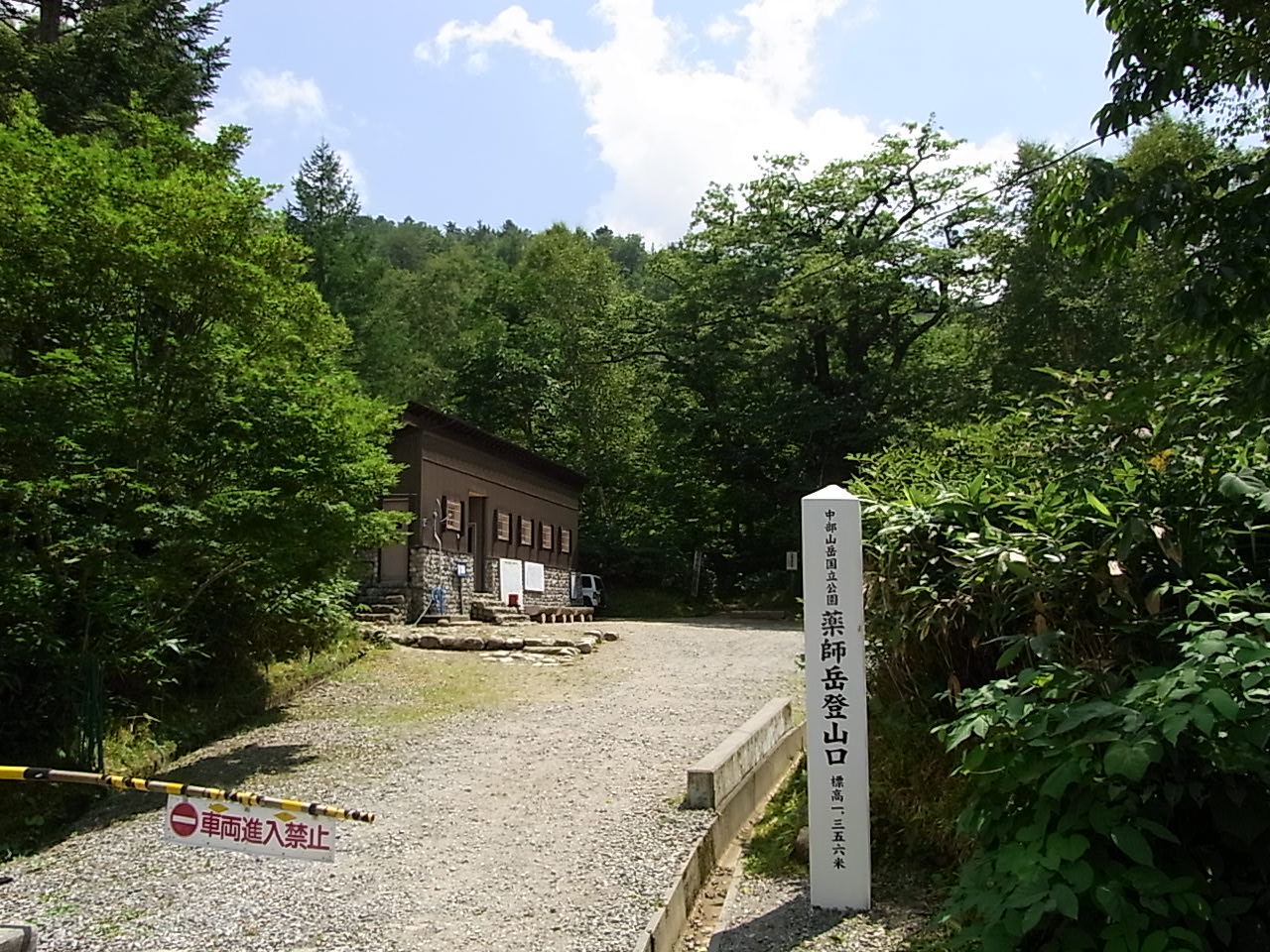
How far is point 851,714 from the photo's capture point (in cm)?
496

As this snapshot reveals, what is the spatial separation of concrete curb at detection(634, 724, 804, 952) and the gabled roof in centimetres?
1029

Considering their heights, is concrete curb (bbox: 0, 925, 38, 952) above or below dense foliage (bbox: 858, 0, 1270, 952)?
below

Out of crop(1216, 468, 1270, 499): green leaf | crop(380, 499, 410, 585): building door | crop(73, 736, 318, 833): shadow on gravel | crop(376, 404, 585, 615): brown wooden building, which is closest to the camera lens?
crop(1216, 468, 1270, 499): green leaf

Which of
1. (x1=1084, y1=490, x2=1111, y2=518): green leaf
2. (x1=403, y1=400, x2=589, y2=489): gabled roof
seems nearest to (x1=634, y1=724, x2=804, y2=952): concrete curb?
(x1=1084, y1=490, x2=1111, y2=518): green leaf

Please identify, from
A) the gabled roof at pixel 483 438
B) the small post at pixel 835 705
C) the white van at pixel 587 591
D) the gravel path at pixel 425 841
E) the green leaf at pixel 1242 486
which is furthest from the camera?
the white van at pixel 587 591

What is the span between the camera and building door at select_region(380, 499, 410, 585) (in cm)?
1944

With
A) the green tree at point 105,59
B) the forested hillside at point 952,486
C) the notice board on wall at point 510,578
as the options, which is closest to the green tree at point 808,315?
the forested hillside at point 952,486

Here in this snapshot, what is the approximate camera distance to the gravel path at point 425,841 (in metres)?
5.19

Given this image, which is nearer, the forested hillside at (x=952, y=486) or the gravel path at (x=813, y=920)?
the forested hillside at (x=952, y=486)

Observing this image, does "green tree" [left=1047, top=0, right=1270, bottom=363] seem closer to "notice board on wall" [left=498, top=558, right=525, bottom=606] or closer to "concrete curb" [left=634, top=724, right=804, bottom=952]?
"concrete curb" [left=634, top=724, right=804, bottom=952]

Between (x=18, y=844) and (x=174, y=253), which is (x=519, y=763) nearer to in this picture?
(x=18, y=844)

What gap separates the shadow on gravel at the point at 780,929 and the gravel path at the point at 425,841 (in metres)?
0.53

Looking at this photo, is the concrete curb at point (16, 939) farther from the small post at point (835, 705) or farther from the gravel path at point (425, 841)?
the small post at point (835, 705)

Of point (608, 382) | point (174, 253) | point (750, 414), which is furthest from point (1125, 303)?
point (174, 253)
